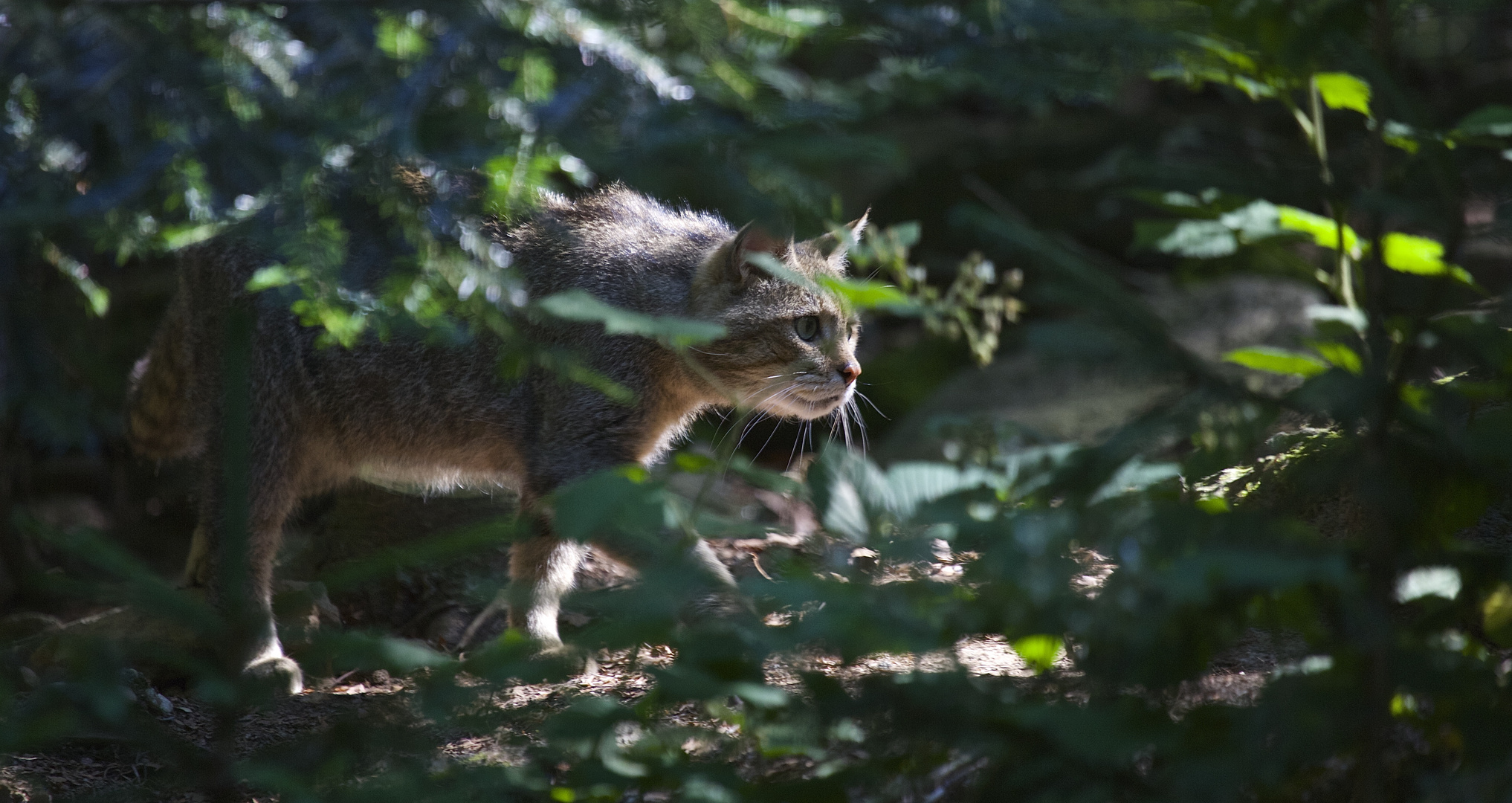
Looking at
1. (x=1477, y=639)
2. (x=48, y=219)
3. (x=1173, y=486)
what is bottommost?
(x=1477, y=639)

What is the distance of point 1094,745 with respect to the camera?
1.61m

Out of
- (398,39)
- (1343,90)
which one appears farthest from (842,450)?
(1343,90)

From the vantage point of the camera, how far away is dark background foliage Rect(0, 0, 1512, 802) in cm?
176

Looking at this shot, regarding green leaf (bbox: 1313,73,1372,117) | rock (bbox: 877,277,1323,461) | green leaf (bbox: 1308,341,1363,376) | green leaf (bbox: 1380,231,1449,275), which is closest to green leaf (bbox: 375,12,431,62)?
green leaf (bbox: 1308,341,1363,376)

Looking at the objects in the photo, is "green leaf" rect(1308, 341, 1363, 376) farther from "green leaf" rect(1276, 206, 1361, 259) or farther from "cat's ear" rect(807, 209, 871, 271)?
"cat's ear" rect(807, 209, 871, 271)

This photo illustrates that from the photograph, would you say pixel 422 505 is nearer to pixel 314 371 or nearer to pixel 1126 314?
pixel 314 371

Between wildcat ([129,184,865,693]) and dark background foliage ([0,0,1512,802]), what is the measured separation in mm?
1796

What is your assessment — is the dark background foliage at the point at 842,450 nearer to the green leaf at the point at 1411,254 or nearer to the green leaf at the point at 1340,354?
the green leaf at the point at 1340,354

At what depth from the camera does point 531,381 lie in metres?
4.41

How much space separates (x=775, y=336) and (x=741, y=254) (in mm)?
357

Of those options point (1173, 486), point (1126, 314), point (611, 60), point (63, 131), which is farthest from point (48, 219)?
point (1173, 486)

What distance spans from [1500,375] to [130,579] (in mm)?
2561

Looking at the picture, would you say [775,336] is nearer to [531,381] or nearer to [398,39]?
[531,381]

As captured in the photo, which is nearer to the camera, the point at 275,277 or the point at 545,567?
the point at 275,277
